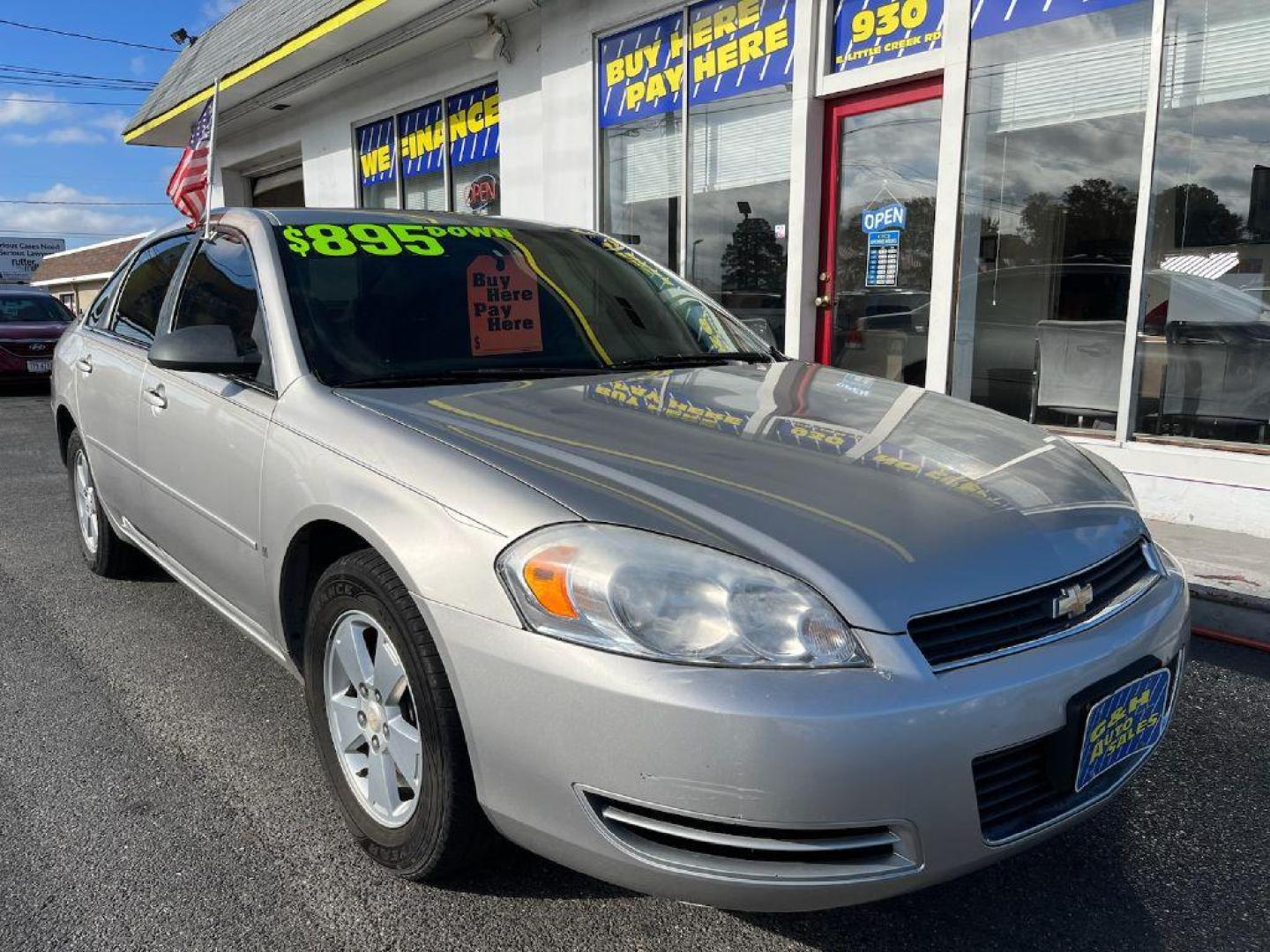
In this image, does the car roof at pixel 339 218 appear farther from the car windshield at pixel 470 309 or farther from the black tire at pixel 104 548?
the black tire at pixel 104 548

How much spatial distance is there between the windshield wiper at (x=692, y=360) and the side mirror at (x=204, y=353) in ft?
3.38

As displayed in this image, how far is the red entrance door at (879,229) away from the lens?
20.8 ft

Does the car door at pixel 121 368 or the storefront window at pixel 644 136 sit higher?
the storefront window at pixel 644 136

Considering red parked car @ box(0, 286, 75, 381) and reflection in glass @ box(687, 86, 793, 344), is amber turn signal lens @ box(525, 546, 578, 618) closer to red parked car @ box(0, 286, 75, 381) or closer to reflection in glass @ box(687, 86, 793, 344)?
reflection in glass @ box(687, 86, 793, 344)

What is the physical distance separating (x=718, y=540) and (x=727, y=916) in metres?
0.91

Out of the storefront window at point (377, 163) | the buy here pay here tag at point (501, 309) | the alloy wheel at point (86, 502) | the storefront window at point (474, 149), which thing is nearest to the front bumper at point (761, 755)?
the buy here pay here tag at point (501, 309)

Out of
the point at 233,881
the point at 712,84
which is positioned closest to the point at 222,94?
the point at 712,84

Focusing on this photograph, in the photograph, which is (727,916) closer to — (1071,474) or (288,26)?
(1071,474)

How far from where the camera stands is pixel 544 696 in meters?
1.65

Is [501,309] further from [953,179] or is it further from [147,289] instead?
[953,179]

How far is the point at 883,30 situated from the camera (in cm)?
629

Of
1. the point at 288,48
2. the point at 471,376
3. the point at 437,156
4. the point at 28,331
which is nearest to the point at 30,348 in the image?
the point at 28,331

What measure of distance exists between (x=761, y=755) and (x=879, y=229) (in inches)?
226

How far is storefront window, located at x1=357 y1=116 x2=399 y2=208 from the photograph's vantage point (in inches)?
458
